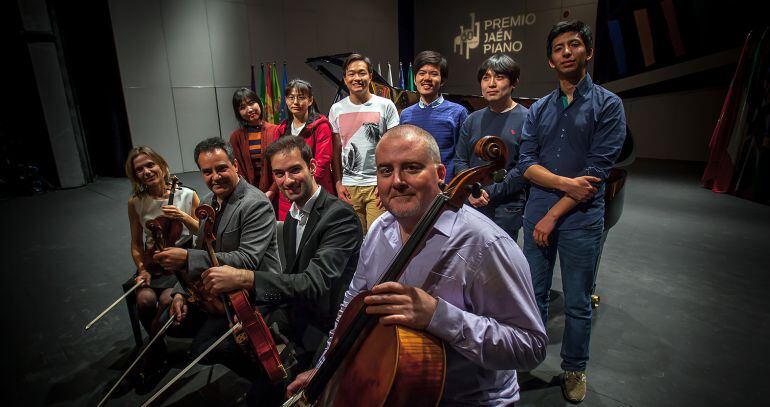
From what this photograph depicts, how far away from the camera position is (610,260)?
3.45m

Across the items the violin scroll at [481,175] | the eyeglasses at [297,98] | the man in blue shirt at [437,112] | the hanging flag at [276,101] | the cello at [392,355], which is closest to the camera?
the cello at [392,355]

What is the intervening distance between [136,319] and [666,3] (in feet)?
29.3

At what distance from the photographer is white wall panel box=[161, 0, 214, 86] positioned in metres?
7.55

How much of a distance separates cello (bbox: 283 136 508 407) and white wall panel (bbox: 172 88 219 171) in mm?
7941

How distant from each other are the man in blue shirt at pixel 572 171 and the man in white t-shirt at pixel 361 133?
121 centimetres

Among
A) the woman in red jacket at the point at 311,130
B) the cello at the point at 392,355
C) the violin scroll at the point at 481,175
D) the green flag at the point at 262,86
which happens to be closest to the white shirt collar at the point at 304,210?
the cello at the point at 392,355

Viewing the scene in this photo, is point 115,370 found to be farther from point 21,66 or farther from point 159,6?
point 159,6

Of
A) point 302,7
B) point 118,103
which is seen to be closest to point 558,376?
point 118,103

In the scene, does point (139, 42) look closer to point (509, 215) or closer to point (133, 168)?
point (133, 168)

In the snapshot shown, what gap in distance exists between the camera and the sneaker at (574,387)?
1.83 meters

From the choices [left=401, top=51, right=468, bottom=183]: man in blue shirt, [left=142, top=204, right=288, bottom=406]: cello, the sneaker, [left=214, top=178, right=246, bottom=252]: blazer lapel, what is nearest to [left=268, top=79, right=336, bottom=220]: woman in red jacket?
[left=401, top=51, right=468, bottom=183]: man in blue shirt

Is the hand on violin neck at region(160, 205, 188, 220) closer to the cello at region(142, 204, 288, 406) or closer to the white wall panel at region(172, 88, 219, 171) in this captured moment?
the cello at region(142, 204, 288, 406)

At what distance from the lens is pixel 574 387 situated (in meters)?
1.85

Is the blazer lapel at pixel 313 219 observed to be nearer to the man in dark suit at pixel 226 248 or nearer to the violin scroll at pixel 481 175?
the man in dark suit at pixel 226 248
